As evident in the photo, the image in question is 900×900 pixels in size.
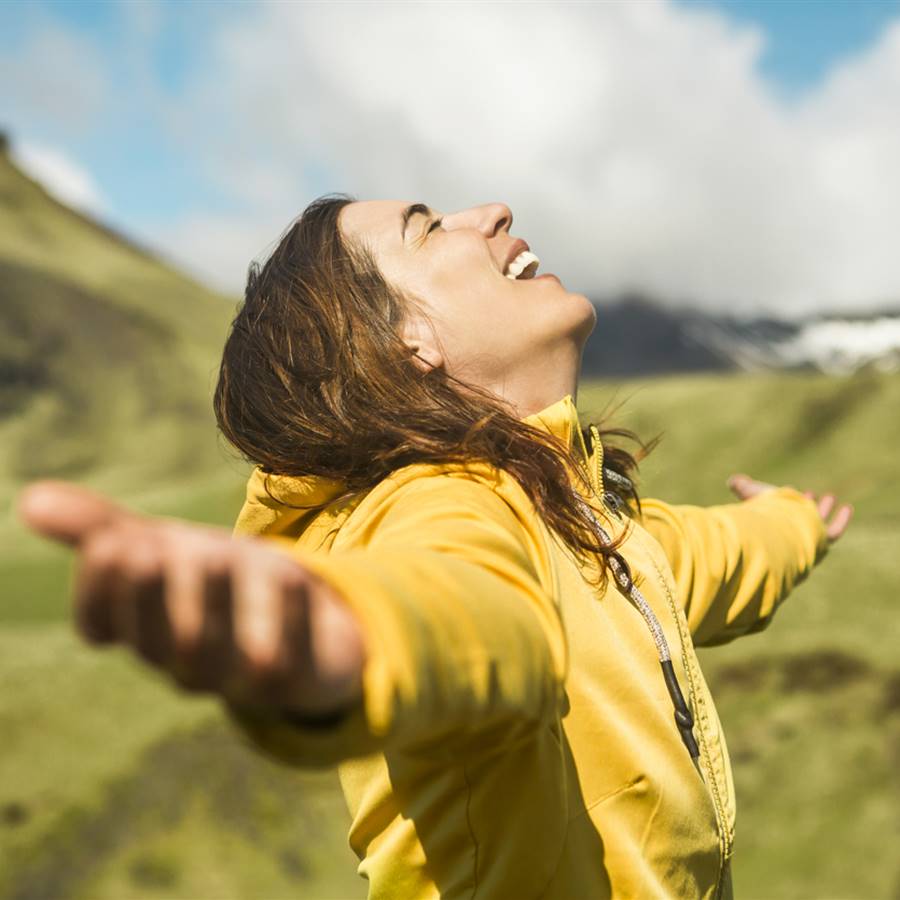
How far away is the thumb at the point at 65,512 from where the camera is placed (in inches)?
34.7

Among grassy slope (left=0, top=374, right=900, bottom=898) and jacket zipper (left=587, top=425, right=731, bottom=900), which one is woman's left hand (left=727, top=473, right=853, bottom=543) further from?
grassy slope (left=0, top=374, right=900, bottom=898)

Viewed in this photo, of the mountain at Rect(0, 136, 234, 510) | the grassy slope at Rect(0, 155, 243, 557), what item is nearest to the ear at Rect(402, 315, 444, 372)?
the grassy slope at Rect(0, 155, 243, 557)

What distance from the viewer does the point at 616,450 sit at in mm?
3332

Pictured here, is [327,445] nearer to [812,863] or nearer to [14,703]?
[812,863]

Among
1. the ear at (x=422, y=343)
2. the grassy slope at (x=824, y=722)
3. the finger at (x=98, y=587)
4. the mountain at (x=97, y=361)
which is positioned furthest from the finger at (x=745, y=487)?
the mountain at (x=97, y=361)

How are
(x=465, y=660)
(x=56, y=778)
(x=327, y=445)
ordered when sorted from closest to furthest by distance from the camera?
(x=465, y=660) → (x=327, y=445) → (x=56, y=778)

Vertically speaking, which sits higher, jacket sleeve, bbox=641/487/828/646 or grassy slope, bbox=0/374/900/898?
jacket sleeve, bbox=641/487/828/646

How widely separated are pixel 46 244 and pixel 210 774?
2054 inches

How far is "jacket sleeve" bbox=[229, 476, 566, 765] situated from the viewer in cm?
108

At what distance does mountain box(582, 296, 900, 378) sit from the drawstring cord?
339 ft

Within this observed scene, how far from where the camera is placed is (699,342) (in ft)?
357

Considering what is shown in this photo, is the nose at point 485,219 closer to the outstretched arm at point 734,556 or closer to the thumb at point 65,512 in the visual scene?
the outstretched arm at point 734,556

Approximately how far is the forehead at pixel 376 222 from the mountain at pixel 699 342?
10298 centimetres

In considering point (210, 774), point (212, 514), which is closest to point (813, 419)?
point (212, 514)
